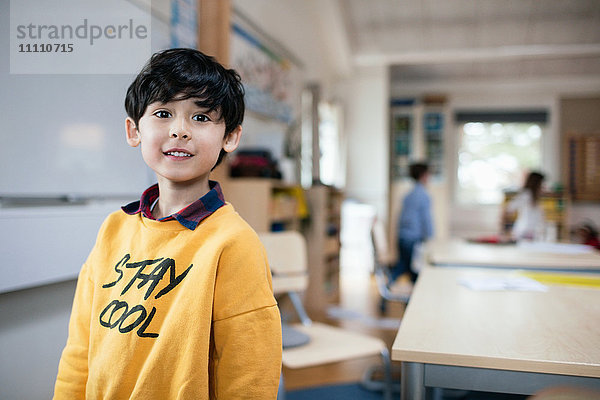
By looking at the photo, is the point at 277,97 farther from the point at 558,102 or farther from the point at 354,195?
the point at 558,102

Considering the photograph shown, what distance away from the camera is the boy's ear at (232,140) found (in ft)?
2.85

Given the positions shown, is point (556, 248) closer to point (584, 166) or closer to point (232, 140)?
point (232, 140)

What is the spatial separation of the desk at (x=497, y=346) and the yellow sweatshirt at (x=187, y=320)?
1.07ft

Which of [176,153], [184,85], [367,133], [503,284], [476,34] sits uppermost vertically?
[476,34]

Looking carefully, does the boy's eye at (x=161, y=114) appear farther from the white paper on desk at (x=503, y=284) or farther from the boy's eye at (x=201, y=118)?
the white paper on desk at (x=503, y=284)

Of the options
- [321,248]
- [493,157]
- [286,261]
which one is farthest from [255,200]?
[493,157]

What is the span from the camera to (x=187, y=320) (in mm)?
804

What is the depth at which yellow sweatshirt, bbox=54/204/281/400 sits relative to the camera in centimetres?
81

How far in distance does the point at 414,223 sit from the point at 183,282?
13.6 ft

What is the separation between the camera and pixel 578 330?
1.15 meters

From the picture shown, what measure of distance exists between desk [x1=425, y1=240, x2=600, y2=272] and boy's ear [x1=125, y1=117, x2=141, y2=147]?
1.82 m

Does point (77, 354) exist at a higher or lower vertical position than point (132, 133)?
lower

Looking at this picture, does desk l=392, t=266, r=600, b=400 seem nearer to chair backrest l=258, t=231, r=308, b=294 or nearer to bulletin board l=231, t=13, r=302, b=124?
chair backrest l=258, t=231, r=308, b=294

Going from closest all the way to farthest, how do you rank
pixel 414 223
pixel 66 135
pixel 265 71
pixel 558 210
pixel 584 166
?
pixel 66 135, pixel 265 71, pixel 414 223, pixel 558 210, pixel 584 166
